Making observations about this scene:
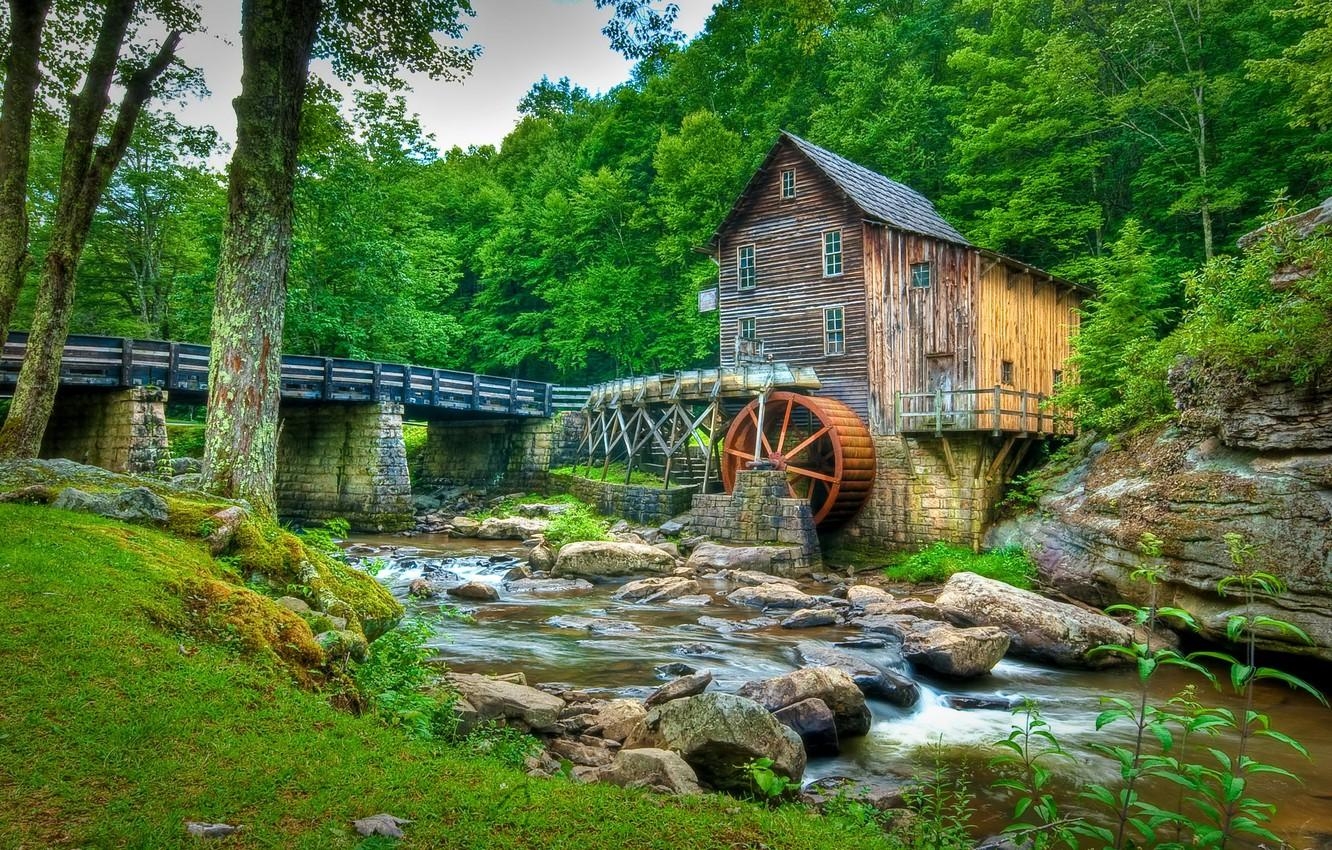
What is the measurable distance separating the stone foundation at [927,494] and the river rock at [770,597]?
5074mm

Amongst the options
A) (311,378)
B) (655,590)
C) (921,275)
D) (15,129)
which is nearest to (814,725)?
(655,590)

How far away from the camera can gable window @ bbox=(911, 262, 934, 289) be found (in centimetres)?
1808

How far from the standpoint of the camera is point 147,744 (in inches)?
118

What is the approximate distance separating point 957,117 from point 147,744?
25322 mm

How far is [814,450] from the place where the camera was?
20.5m

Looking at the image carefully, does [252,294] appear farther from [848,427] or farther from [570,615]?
[848,427]

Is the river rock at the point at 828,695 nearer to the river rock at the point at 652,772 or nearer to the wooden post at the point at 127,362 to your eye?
the river rock at the point at 652,772

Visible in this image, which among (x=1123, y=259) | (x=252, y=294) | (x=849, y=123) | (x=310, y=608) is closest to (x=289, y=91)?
(x=252, y=294)

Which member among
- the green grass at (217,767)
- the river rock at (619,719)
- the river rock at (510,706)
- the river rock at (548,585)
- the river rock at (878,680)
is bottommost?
the river rock at (548,585)

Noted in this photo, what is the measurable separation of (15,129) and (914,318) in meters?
16.4

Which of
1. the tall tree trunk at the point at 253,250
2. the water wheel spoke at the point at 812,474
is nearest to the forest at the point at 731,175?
the tall tree trunk at the point at 253,250

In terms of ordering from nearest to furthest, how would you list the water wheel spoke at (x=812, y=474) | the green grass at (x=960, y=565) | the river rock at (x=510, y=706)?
the river rock at (x=510, y=706)
the green grass at (x=960, y=565)
the water wheel spoke at (x=812, y=474)

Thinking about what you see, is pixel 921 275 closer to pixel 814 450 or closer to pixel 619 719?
pixel 814 450

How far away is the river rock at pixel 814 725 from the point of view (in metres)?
6.31
